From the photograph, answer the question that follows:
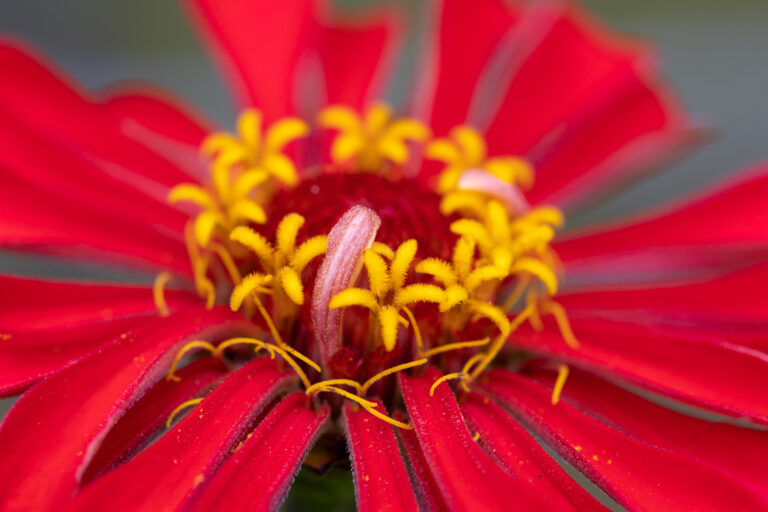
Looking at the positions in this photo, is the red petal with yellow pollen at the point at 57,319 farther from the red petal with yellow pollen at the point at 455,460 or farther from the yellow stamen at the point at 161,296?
the red petal with yellow pollen at the point at 455,460

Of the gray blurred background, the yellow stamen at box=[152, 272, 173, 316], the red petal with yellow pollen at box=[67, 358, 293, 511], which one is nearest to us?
the red petal with yellow pollen at box=[67, 358, 293, 511]

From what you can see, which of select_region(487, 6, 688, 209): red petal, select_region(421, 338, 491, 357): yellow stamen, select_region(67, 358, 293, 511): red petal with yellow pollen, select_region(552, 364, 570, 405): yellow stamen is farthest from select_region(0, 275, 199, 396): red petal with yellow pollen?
select_region(487, 6, 688, 209): red petal

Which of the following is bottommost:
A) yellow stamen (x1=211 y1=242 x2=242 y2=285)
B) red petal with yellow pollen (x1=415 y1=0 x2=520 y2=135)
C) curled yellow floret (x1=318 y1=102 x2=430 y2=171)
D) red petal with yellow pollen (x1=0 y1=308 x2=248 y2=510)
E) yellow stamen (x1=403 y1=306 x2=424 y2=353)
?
red petal with yellow pollen (x1=0 y1=308 x2=248 y2=510)

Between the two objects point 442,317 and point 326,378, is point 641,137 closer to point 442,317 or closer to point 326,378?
point 442,317

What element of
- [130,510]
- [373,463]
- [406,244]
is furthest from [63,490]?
[406,244]

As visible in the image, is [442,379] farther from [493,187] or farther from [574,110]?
[574,110]

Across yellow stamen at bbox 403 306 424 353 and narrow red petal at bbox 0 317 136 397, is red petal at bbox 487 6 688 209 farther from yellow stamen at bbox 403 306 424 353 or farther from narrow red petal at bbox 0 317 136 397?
narrow red petal at bbox 0 317 136 397

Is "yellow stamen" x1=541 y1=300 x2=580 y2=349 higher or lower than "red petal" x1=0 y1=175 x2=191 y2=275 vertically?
lower
